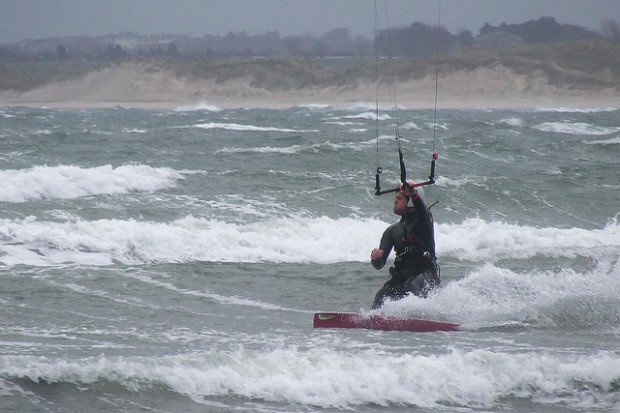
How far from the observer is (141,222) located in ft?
Answer: 51.0

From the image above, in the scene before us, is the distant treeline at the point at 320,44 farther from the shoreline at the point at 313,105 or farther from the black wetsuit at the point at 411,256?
the black wetsuit at the point at 411,256

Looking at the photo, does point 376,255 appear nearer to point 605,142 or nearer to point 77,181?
point 77,181

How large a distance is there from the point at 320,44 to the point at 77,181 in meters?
107

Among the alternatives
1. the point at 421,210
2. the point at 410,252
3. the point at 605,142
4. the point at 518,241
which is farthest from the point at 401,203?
the point at 605,142

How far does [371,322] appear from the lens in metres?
9.53

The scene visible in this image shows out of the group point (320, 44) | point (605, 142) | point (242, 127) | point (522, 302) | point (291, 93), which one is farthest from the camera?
point (320, 44)

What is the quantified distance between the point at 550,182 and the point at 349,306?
37.4 ft

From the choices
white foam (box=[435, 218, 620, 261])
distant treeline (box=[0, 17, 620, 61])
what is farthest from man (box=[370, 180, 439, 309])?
distant treeline (box=[0, 17, 620, 61])

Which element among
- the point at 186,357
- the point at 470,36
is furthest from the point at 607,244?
the point at 470,36

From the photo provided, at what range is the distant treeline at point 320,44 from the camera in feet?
352

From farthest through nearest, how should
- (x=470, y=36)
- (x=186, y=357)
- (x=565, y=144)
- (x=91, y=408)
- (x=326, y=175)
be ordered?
(x=470, y=36)
(x=565, y=144)
(x=326, y=175)
(x=186, y=357)
(x=91, y=408)

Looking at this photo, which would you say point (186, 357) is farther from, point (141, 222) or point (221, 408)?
point (141, 222)

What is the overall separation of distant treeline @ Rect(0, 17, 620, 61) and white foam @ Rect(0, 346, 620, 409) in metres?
81.2

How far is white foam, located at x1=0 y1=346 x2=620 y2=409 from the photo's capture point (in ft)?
25.0
